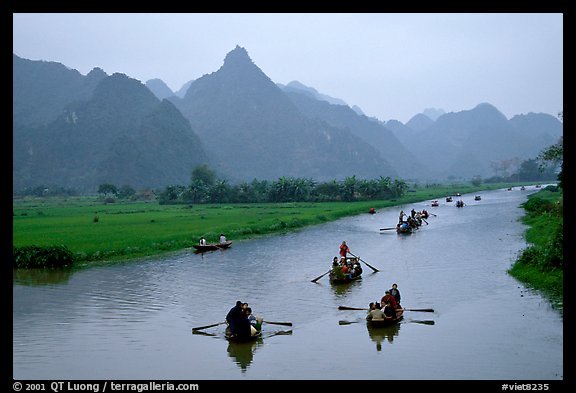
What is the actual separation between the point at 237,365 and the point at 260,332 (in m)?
2.01

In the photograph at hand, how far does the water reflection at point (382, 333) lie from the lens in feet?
38.5

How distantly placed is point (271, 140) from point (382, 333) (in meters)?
173

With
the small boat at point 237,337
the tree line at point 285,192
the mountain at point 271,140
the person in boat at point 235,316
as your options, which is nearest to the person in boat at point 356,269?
the small boat at point 237,337

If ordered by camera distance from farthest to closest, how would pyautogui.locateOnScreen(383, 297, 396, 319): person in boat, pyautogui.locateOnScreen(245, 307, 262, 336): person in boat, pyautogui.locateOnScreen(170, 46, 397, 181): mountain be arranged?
pyautogui.locateOnScreen(170, 46, 397, 181): mountain
pyautogui.locateOnScreen(383, 297, 396, 319): person in boat
pyautogui.locateOnScreen(245, 307, 262, 336): person in boat

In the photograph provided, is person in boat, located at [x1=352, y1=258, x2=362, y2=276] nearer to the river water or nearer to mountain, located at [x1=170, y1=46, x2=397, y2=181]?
the river water

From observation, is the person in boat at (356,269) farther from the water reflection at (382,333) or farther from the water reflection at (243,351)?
the water reflection at (243,351)

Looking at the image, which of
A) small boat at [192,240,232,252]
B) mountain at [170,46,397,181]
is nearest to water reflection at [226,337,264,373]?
small boat at [192,240,232,252]

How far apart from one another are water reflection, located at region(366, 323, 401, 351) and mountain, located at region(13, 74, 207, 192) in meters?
111

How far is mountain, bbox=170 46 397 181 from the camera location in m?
175

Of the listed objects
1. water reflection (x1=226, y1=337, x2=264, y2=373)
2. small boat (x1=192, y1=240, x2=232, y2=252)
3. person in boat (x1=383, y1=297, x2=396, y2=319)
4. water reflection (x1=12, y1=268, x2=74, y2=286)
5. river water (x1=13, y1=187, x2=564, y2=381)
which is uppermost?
small boat (x1=192, y1=240, x2=232, y2=252)

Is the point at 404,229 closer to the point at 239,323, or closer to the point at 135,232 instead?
the point at 135,232
